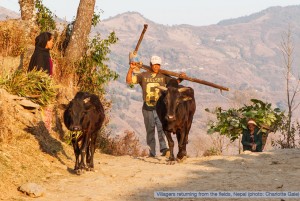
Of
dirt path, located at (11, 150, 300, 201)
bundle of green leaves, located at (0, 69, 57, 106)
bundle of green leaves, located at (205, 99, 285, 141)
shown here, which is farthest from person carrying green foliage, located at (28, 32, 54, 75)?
bundle of green leaves, located at (205, 99, 285, 141)

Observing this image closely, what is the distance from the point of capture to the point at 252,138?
15211 mm

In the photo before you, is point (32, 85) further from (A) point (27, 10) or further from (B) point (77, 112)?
(A) point (27, 10)

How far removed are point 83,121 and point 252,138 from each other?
607 centimetres

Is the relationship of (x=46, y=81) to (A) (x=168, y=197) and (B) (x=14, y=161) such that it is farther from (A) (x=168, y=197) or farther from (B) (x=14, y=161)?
(A) (x=168, y=197)

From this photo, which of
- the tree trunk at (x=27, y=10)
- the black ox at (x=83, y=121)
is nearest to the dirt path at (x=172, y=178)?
the black ox at (x=83, y=121)

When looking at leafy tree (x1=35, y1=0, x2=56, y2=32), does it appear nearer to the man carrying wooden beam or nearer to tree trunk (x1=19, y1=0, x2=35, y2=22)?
tree trunk (x1=19, y1=0, x2=35, y2=22)

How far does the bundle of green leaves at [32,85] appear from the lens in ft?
40.7

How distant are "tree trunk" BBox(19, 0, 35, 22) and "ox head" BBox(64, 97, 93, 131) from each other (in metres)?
6.61

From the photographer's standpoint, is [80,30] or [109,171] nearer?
[109,171]

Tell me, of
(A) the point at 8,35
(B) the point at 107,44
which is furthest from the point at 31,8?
(B) the point at 107,44

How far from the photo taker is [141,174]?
10.8 metres

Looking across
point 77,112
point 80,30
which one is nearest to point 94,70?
point 80,30

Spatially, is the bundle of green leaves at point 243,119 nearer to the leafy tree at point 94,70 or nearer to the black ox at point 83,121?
the leafy tree at point 94,70

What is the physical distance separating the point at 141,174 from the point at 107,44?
7420mm
